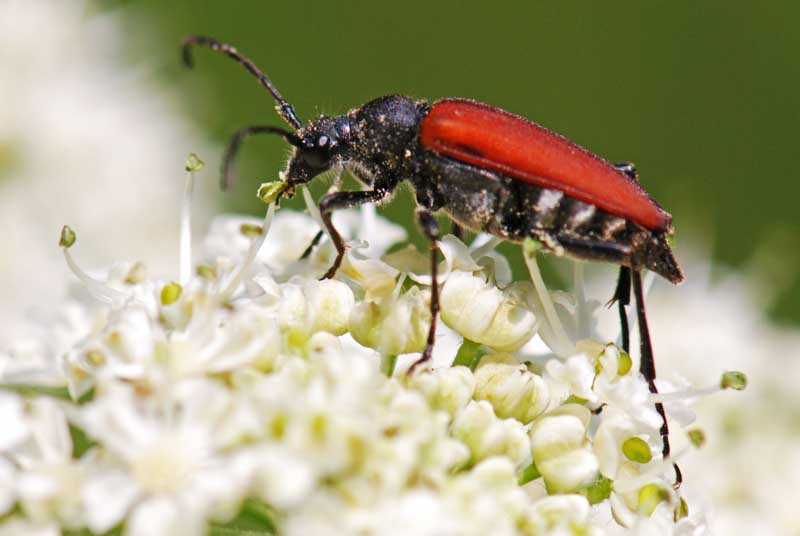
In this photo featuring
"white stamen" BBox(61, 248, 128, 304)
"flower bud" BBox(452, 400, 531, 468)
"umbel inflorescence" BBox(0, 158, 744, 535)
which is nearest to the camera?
"umbel inflorescence" BBox(0, 158, 744, 535)

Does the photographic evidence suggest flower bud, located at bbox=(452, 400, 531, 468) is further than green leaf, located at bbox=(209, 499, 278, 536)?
Yes

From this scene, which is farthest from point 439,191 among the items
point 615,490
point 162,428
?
point 162,428

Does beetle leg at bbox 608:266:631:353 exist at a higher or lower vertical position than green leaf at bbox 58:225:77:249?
higher

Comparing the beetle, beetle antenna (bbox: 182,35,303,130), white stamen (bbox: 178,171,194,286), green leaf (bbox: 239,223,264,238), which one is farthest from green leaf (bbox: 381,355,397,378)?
beetle antenna (bbox: 182,35,303,130)

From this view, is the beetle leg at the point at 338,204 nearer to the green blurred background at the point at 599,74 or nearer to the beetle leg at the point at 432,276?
the beetle leg at the point at 432,276

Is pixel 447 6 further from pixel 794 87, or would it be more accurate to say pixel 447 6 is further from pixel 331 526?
pixel 331 526

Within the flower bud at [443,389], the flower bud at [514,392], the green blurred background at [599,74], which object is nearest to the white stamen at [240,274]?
the flower bud at [443,389]

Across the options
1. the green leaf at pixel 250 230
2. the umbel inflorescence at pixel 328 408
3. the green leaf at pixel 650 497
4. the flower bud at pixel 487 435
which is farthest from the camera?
Answer: the green leaf at pixel 250 230

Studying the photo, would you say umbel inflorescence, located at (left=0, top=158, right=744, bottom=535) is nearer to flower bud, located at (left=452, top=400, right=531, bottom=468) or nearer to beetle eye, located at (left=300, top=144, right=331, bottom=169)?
flower bud, located at (left=452, top=400, right=531, bottom=468)
